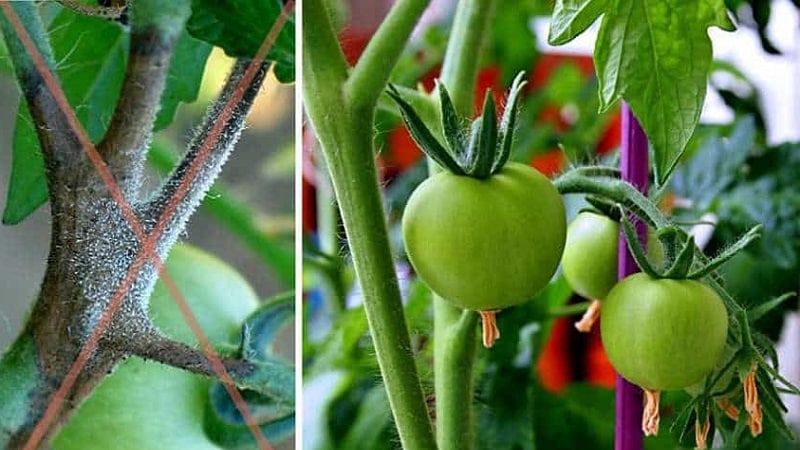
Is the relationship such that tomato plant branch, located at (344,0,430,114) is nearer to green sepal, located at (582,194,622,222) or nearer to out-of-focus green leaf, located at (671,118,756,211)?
green sepal, located at (582,194,622,222)

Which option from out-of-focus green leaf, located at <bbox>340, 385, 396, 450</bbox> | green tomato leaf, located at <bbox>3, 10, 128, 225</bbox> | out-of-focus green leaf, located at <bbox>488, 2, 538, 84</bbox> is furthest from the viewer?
out-of-focus green leaf, located at <bbox>488, 2, 538, 84</bbox>

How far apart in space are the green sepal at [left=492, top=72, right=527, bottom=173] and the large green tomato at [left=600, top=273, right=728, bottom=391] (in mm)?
51

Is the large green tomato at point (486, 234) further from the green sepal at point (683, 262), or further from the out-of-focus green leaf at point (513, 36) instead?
the out-of-focus green leaf at point (513, 36)

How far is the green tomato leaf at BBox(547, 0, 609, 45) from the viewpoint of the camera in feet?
0.83

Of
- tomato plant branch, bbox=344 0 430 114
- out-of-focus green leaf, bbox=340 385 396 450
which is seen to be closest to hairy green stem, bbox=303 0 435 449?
tomato plant branch, bbox=344 0 430 114

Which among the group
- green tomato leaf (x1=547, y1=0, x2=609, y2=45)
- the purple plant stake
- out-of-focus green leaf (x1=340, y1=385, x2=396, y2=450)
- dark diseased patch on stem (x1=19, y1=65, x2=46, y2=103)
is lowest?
out-of-focus green leaf (x1=340, y1=385, x2=396, y2=450)

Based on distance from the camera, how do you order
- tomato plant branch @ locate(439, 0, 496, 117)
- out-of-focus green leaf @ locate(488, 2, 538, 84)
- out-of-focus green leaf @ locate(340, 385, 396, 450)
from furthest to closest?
out-of-focus green leaf @ locate(488, 2, 538, 84), out-of-focus green leaf @ locate(340, 385, 396, 450), tomato plant branch @ locate(439, 0, 496, 117)

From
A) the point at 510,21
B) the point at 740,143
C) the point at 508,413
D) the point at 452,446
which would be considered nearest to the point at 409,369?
the point at 452,446

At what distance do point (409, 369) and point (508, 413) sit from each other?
0.18 metres

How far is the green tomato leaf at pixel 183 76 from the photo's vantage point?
0.26 metres

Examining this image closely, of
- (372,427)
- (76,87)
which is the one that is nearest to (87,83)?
(76,87)

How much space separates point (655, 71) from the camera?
26 centimetres

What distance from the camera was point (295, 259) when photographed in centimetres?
28

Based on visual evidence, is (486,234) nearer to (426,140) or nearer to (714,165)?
(426,140)
